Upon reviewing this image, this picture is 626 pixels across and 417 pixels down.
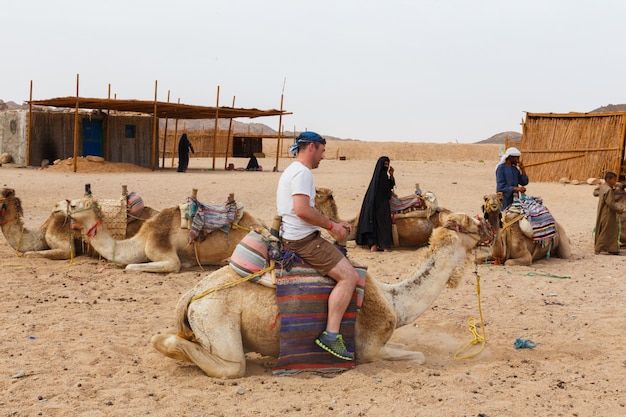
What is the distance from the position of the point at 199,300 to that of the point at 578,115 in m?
22.2

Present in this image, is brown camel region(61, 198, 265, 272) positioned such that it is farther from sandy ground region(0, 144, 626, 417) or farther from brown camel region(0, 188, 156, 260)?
brown camel region(0, 188, 156, 260)

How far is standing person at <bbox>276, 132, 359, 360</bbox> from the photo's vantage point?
4758 millimetres

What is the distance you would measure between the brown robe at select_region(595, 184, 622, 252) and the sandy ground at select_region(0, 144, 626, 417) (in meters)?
0.35

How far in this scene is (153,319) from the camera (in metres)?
6.47

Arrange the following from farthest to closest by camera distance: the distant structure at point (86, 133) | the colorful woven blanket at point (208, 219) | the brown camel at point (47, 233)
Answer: the distant structure at point (86, 133)
the brown camel at point (47, 233)
the colorful woven blanket at point (208, 219)

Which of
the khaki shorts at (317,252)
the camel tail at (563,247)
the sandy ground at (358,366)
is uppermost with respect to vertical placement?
the khaki shorts at (317,252)

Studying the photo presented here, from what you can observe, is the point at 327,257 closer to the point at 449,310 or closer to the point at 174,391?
the point at 174,391

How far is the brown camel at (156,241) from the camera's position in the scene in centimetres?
848

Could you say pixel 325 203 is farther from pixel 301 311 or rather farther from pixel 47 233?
pixel 301 311

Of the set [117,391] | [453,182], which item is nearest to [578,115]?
[453,182]

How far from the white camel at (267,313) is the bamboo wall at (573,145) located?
20088mm

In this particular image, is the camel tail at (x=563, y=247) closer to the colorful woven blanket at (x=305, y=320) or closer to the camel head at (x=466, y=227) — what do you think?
Result: the camel head at (x=466, y=227)

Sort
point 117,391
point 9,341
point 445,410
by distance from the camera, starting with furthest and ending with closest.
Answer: point 9,341
point 117,391
point 445,410

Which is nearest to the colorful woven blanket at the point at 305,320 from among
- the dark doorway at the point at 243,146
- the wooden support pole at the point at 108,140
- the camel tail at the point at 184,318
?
the camel tail at the point at 184,318
